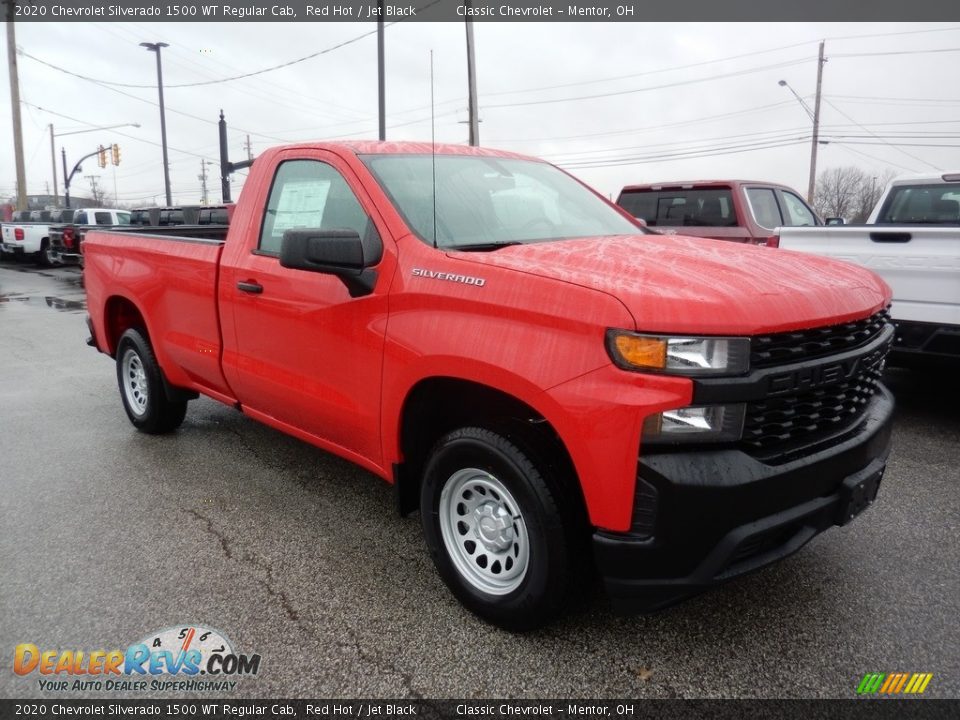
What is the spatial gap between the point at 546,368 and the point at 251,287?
198cm

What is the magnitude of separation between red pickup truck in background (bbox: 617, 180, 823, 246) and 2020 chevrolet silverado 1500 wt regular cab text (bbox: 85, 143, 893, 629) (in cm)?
612

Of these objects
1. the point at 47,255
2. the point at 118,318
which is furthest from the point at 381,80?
the point at 118,318

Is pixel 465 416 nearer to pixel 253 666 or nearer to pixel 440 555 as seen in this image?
pixel 440 555

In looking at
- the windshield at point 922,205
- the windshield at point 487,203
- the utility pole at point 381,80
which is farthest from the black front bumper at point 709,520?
the utility pole at point 381,80

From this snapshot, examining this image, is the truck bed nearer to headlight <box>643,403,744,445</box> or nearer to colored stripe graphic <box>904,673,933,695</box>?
headlight <box>643,403,744,445</box>

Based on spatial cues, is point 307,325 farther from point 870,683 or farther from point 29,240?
point 29,240

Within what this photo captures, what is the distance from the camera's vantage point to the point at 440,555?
297 centimetres

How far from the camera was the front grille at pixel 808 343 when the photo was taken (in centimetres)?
230

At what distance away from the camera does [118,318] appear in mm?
5543

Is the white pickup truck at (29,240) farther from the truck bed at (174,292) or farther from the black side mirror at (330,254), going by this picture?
the black side mirror at (330,254)

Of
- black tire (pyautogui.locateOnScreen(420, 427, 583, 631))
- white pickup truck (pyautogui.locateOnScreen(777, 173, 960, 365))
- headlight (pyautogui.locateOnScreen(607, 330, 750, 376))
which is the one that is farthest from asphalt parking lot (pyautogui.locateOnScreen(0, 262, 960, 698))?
headlight (pyautogui.locateOnScreen(607, 330, 750, 376))

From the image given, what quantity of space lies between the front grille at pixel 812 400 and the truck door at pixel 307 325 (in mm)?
1490

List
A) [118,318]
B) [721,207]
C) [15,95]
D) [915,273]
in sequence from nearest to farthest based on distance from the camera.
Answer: [915,273]
[118,318]
[721,207]
[15,95]

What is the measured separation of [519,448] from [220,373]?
232 cm
